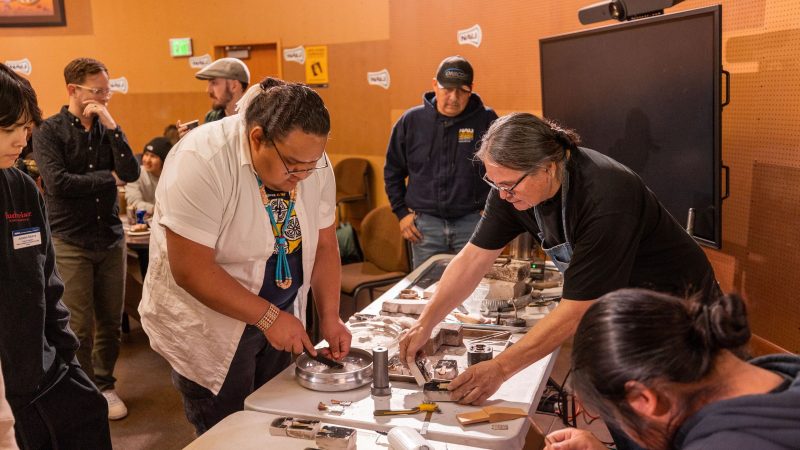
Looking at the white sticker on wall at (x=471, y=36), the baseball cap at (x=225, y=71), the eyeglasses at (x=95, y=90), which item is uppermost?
the white sticker on wall at (x=471, y=36)

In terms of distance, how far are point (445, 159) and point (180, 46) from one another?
388cm

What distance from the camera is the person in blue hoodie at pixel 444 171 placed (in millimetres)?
3760

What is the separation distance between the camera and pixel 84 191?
3244mm

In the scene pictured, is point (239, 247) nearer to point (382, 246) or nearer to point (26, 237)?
point (26, 237)

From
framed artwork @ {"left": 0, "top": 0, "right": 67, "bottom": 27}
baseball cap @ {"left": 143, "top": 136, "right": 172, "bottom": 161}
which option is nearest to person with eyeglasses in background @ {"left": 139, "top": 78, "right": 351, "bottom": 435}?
baseball cap @ {"left": 143, "top": 136, "right": 172, "bottom": 161}

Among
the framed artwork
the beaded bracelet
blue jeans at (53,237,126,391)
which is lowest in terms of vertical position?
blue jeans at (53,237,126,391)

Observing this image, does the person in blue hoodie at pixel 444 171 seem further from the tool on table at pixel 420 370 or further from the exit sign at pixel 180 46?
the exit sign at pixel 180 46

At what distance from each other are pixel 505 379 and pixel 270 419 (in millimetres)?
625

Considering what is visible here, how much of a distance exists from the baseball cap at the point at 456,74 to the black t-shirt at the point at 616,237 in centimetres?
169

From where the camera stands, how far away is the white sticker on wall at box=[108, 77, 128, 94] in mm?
6785

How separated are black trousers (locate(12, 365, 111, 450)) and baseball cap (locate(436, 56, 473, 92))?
2.34 m

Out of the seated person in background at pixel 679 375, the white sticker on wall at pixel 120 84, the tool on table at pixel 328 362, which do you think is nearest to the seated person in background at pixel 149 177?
the white sticker on wall at pixel 120 84

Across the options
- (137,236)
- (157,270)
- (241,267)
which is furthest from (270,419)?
(137,236)

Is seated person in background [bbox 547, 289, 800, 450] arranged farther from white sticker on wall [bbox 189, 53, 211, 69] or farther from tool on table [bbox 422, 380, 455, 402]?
white sticker on wall [bbox 189, 53, 211, 69]
